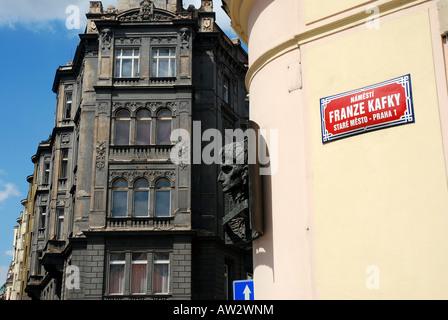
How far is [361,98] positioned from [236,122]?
28.6 m

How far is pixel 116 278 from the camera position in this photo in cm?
2983

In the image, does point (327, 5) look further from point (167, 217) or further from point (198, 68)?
point (198, 68)

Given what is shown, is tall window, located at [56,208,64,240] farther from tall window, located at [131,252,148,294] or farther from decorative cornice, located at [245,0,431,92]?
decorative cornice, located at [245,0,431,92]

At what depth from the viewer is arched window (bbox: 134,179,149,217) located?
30.6 metres

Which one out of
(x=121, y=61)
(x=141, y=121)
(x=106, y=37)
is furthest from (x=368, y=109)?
(x=106, y=37)

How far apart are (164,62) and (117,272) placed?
37.8ft

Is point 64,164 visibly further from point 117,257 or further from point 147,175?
point 117,257

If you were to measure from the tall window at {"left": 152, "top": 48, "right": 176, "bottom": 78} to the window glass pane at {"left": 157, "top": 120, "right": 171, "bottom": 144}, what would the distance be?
2681 mm

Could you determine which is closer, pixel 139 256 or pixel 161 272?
pixel 161 272

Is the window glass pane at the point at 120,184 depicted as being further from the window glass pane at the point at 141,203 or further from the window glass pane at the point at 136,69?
the window glass pane at the point at 136,69

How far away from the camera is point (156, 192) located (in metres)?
30.9

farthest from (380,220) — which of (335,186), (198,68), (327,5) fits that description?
(198,68)

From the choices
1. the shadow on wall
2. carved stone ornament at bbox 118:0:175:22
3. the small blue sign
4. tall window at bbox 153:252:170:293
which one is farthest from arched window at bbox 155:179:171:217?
the shadow on wall

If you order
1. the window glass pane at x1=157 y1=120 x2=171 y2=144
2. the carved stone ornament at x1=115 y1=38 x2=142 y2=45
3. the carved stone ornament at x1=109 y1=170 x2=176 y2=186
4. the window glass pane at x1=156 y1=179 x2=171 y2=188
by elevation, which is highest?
the carved stone ornament at x1=115 y1=38 x2=142 y2=45
